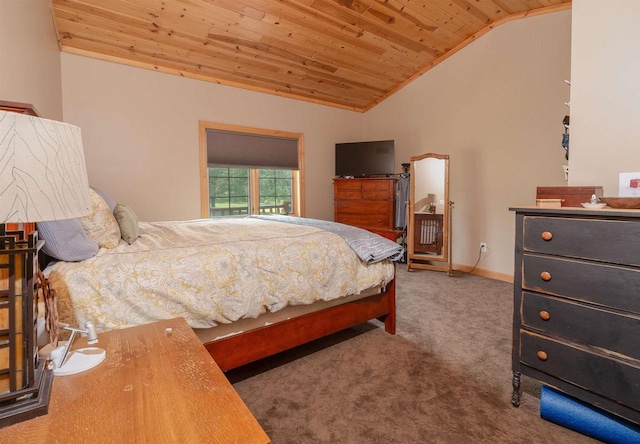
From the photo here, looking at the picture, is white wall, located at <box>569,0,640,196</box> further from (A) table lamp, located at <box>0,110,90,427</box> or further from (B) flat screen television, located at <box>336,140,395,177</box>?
(B) flat screen television, located at <box>336,140,395,177</box>

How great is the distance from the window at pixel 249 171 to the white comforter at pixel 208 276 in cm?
207

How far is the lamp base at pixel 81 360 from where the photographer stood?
889 mm

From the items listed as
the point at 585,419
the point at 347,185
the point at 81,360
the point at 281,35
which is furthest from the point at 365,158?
the point at 81,360

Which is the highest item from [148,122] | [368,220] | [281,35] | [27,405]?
[281,35]

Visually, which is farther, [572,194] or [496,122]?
[496,122]

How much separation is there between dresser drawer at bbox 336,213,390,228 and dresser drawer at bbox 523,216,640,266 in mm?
3275

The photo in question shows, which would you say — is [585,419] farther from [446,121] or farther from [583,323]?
[446,121]

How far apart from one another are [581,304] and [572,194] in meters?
0.55

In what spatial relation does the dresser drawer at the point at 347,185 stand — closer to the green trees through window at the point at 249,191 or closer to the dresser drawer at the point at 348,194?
the dresser drawer at the point at 348,194

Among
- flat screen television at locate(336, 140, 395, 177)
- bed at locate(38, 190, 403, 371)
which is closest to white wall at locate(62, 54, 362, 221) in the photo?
flat screen television at locate(336, 140, 395, 177)

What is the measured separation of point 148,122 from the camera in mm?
3752

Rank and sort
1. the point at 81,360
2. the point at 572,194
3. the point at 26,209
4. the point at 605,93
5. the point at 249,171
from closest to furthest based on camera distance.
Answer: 1. the point at 26,209
2. the point at 81,360
3. the point at 572,194
4. the point at 605,93
5. the point at 249,171

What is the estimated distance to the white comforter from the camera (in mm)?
1438

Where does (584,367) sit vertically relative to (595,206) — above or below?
below
